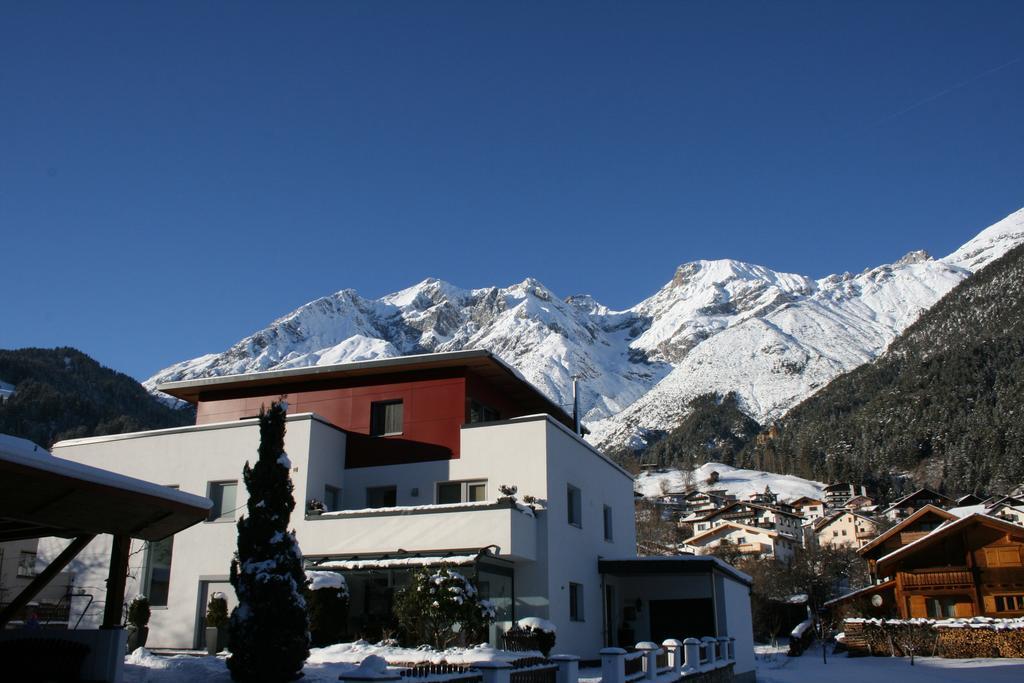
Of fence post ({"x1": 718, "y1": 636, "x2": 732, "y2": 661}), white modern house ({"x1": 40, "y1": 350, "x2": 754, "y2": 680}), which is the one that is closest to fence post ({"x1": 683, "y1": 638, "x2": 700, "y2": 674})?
white modern house ({"x1": 40, "y1": 350, "x2": 754, "y2": 680})

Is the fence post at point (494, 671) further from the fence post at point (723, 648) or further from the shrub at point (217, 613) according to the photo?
the fence post at point (723, 648)

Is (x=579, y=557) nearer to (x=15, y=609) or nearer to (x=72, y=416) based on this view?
(x=15, y=609)

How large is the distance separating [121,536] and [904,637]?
38600mm

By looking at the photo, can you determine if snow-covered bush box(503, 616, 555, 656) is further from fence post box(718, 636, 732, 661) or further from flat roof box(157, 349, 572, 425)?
flat roof box(157, 349, 572, 425)

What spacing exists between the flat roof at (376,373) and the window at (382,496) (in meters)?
3.37

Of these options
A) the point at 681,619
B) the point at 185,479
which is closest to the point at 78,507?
the point at 185,479

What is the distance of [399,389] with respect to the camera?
25.0 meters

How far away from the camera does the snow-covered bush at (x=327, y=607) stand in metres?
19.1

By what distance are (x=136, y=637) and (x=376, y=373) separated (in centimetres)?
920

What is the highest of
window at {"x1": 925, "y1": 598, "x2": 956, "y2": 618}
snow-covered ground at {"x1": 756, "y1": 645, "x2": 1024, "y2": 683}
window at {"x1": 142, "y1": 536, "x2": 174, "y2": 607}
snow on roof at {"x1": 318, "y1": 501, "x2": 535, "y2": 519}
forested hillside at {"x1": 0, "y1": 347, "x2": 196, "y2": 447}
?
forested hillside at {"x1": 0, "y1": 347, "x2": 196, "y2": 447}

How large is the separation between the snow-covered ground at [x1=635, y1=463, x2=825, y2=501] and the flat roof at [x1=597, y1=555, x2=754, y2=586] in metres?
112

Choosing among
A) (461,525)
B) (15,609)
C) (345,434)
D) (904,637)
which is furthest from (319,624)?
(904,637)

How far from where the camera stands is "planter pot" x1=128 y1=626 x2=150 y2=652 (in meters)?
19.9

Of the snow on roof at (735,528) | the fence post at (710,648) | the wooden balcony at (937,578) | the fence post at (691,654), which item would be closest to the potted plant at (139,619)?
the fence post at (691,654)
